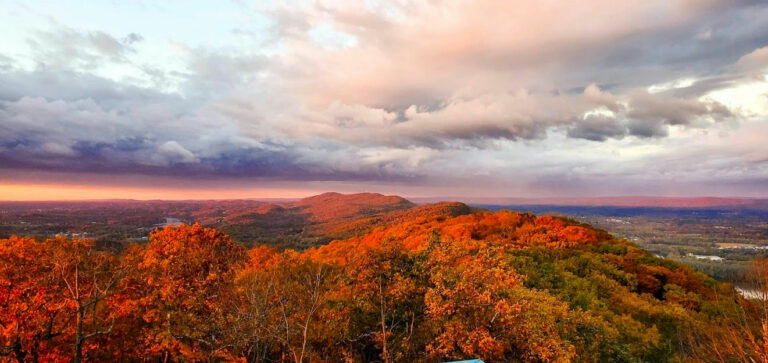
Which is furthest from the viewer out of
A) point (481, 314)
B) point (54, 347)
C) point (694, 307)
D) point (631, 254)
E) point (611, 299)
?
point (631, 254)

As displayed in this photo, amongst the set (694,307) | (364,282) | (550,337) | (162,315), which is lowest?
(694,307)

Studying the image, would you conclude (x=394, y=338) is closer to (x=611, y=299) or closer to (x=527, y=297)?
(x=527, y=297)

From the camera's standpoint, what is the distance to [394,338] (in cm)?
3500

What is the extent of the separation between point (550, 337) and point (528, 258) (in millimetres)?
39574

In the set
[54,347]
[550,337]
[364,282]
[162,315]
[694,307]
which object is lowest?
[694,307]

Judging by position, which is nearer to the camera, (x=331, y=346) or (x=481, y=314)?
(x=481, y=314)

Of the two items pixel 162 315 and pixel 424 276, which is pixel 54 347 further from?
pixel 424 276

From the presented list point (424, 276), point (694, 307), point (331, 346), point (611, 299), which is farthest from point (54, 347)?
point (694, 307)

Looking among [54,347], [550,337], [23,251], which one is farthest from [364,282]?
[23,251]

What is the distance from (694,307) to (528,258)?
2984 centimetres

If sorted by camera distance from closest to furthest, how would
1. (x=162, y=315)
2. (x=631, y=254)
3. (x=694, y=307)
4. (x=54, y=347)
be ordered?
(x=54, y=347) < (x=162, y=315) < (x=694, y=307) < (x=631, y=254)

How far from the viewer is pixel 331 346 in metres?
34.1

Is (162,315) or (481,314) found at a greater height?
(481,314)

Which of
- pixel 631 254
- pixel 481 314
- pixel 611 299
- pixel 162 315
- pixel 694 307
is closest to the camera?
pixel 481 314
